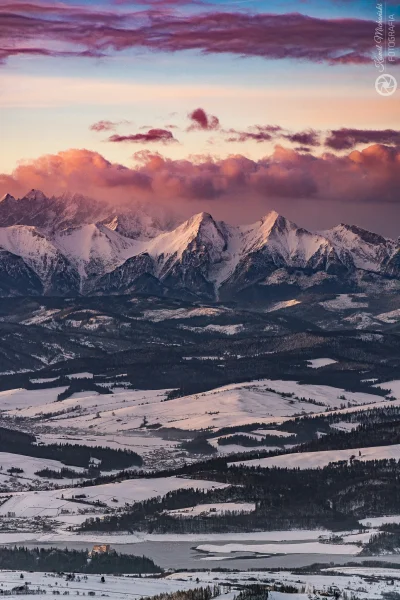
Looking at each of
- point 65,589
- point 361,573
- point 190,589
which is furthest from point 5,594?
point 361,573

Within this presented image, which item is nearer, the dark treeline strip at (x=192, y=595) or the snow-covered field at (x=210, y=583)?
the dark treeline strip at (x=192, y=595)

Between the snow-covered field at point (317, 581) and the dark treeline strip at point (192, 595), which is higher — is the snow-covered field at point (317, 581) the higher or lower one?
the lower one

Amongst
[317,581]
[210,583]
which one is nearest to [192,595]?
[210,583]

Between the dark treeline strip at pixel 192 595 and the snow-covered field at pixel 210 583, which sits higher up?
the dark treeline strip at pixel 192 595

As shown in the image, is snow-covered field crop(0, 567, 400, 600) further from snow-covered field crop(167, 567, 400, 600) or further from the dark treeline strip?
the dark treeline strip

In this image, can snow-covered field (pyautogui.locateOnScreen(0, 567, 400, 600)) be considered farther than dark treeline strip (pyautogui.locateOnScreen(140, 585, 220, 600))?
Yes

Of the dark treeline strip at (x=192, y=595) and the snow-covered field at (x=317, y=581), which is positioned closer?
the dark treeline strip at (x=192, y=595)

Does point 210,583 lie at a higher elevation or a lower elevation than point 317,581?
higher

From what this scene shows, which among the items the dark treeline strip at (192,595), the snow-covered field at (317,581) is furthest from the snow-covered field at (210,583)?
the dark treeline strip at (192,595)

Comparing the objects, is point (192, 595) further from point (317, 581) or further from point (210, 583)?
point (317, 581)

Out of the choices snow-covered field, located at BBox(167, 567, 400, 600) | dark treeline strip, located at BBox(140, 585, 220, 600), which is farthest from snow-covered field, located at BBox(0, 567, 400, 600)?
dark treeline strip, located at BBox(140, 585, 220, 600)

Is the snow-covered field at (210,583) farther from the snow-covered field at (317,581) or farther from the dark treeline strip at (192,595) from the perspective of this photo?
the dark treeline strip at (192,595)

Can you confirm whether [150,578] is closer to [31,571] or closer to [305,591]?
[31,571]

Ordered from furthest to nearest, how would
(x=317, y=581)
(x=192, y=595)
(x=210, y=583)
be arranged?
(x=317, y=581) → (x=210, y=583) → (x=192, y=595)
